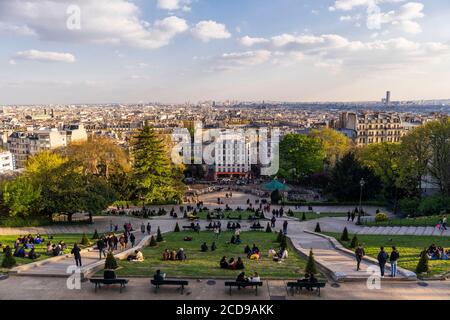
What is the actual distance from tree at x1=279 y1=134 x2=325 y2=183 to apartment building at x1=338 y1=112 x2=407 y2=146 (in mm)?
37574

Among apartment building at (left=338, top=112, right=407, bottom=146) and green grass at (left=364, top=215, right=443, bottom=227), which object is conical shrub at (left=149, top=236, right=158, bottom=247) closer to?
green grass at (left=364, top=215, right=443, bottom=227)

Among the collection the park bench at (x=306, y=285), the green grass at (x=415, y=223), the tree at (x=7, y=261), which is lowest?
the green grass at (x=415, y=223)

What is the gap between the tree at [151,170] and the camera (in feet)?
165

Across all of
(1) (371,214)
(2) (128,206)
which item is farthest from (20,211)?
(1) (371,214)

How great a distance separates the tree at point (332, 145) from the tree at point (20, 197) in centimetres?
5194

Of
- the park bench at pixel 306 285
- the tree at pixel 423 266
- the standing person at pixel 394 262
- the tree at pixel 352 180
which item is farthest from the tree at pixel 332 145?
the park bench at pixel 306 285

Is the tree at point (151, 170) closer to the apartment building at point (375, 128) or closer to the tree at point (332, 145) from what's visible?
the tree at point (332, 145)

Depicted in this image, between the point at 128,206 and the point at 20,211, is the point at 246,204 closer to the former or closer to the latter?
the point at 128,206

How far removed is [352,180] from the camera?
52.7m

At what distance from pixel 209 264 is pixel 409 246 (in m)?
12.6

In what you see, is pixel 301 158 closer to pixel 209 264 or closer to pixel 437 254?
pixel 437 254

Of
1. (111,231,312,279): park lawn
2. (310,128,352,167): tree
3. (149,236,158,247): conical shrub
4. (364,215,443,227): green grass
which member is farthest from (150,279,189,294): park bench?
(310,128,352,167): tree

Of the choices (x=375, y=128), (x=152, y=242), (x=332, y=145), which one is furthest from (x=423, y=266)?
(x=375, y=128)

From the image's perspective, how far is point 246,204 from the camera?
5603cm
